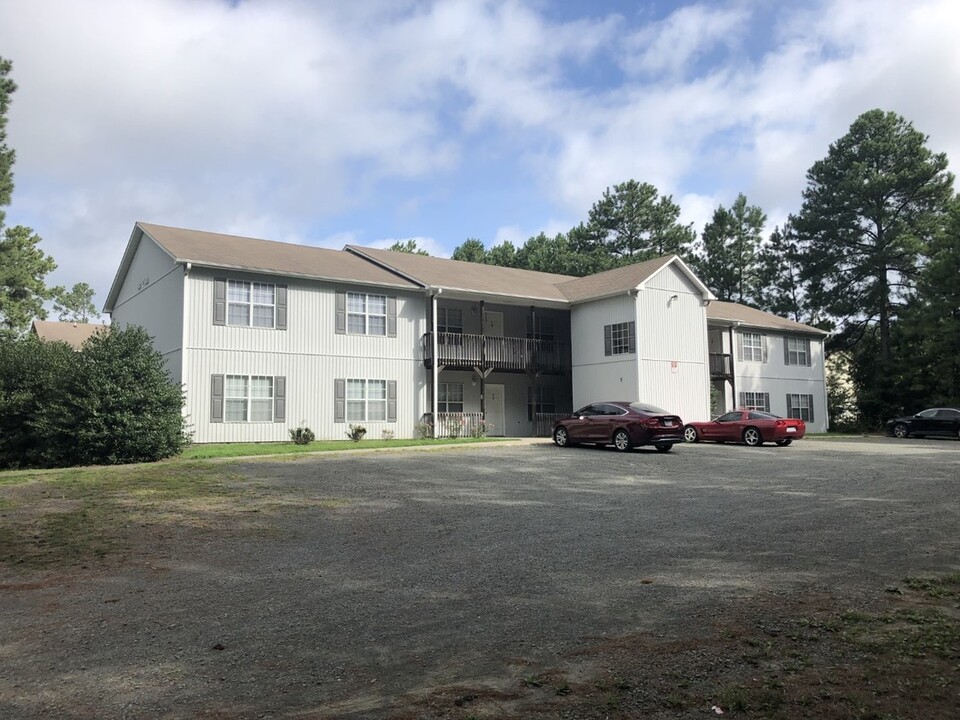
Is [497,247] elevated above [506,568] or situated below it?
above

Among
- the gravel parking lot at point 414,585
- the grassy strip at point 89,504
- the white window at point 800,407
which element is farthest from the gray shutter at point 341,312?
the white window at point 800,407

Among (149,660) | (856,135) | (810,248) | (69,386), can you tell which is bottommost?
(149,660)

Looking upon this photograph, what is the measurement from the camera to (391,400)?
25641mm

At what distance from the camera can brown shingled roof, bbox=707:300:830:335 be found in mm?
33656

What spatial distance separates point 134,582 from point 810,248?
49815 millimetres

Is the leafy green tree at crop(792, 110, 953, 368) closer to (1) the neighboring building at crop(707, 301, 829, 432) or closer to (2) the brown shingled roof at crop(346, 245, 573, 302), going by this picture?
(1) the neighboring building at crop(707, 301, 829, 432)

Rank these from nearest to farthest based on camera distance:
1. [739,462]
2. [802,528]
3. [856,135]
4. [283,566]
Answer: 1. [283,566]
2. [802,528]
3. [739,462]
4. [856,135]

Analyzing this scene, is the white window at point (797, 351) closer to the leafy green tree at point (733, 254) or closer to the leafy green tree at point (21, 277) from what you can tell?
the leafy green tree at point (733, 254)

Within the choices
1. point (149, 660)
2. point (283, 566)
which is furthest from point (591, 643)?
point (283, 566)

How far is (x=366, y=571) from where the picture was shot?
7379 mm

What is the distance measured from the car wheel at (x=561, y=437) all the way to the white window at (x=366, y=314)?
733 centimetres

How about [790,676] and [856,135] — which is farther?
[856,135]

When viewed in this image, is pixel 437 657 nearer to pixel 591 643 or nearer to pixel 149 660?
pixel 591 643

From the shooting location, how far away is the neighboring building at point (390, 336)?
2267cm
